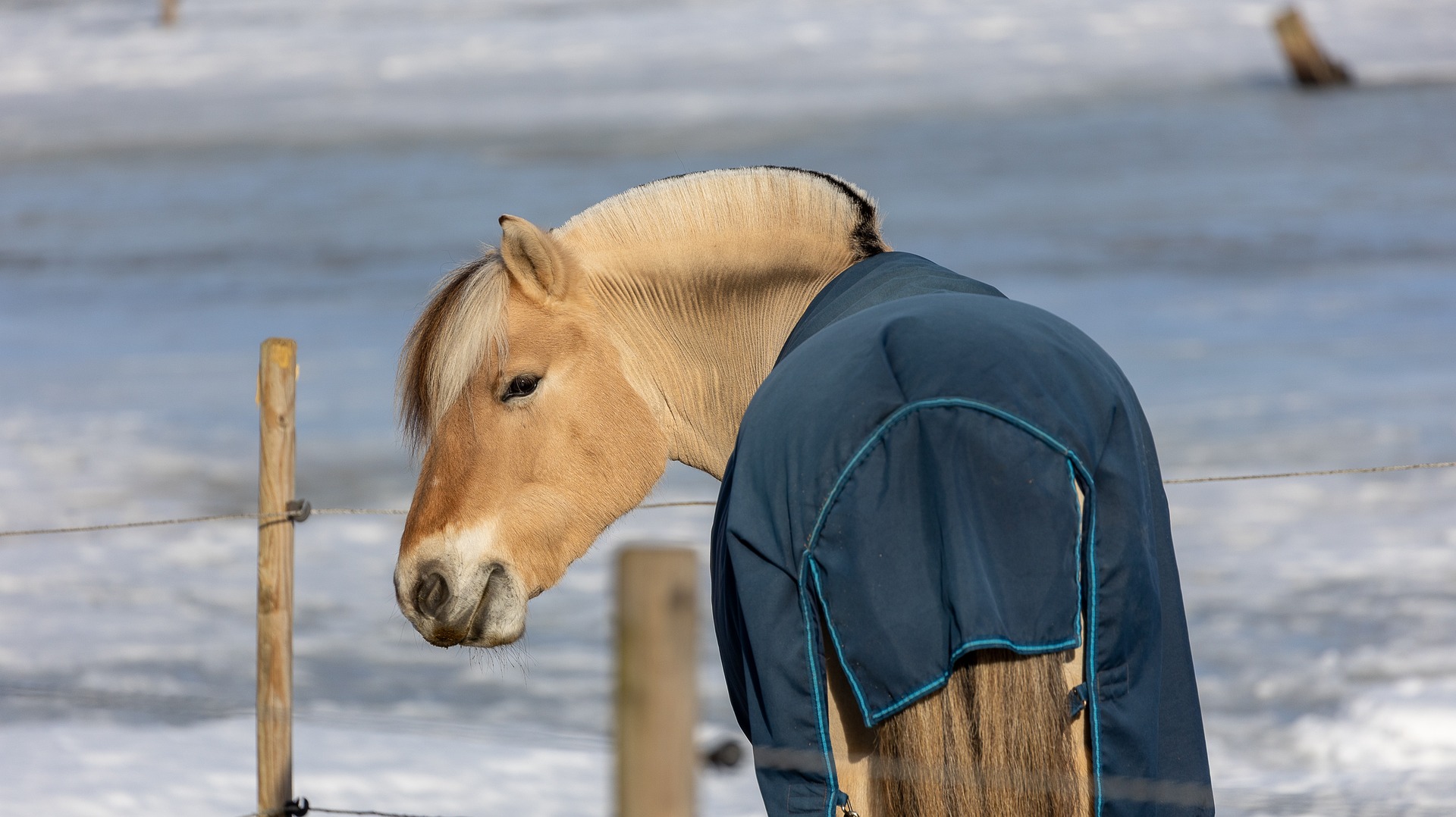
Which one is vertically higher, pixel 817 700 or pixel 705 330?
pixel 705 330

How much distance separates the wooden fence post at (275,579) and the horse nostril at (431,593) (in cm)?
78

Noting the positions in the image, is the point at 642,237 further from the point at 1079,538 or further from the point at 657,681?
the point at 657,681

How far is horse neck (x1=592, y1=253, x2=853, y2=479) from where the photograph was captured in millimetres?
2223

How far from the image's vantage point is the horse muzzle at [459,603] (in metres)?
2.08

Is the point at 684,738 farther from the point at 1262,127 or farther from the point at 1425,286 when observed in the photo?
the point at 1262,127

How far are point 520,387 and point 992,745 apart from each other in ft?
3.26

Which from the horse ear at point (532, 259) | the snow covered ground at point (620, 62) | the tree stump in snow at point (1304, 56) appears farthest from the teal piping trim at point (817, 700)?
the tree stump in snow at point (1304, 56)

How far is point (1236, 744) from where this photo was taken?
3867mm

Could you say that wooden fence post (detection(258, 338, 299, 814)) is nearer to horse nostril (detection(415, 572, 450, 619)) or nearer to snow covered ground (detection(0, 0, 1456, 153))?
horse nostril (detection(415, 572, 450, 619))

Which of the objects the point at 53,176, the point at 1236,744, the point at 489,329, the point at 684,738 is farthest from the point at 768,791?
the point at 53,176

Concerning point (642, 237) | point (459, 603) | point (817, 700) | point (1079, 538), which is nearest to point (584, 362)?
point (642, 237)

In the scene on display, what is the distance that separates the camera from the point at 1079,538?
5.13 feet

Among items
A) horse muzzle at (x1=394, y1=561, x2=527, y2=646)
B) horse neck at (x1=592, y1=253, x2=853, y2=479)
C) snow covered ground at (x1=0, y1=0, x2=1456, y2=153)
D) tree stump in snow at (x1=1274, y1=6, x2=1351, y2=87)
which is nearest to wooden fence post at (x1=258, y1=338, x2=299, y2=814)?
horse muzzle at (x1=394, y1=561, x2=527, y2=646)

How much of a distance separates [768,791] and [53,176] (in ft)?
47.8
